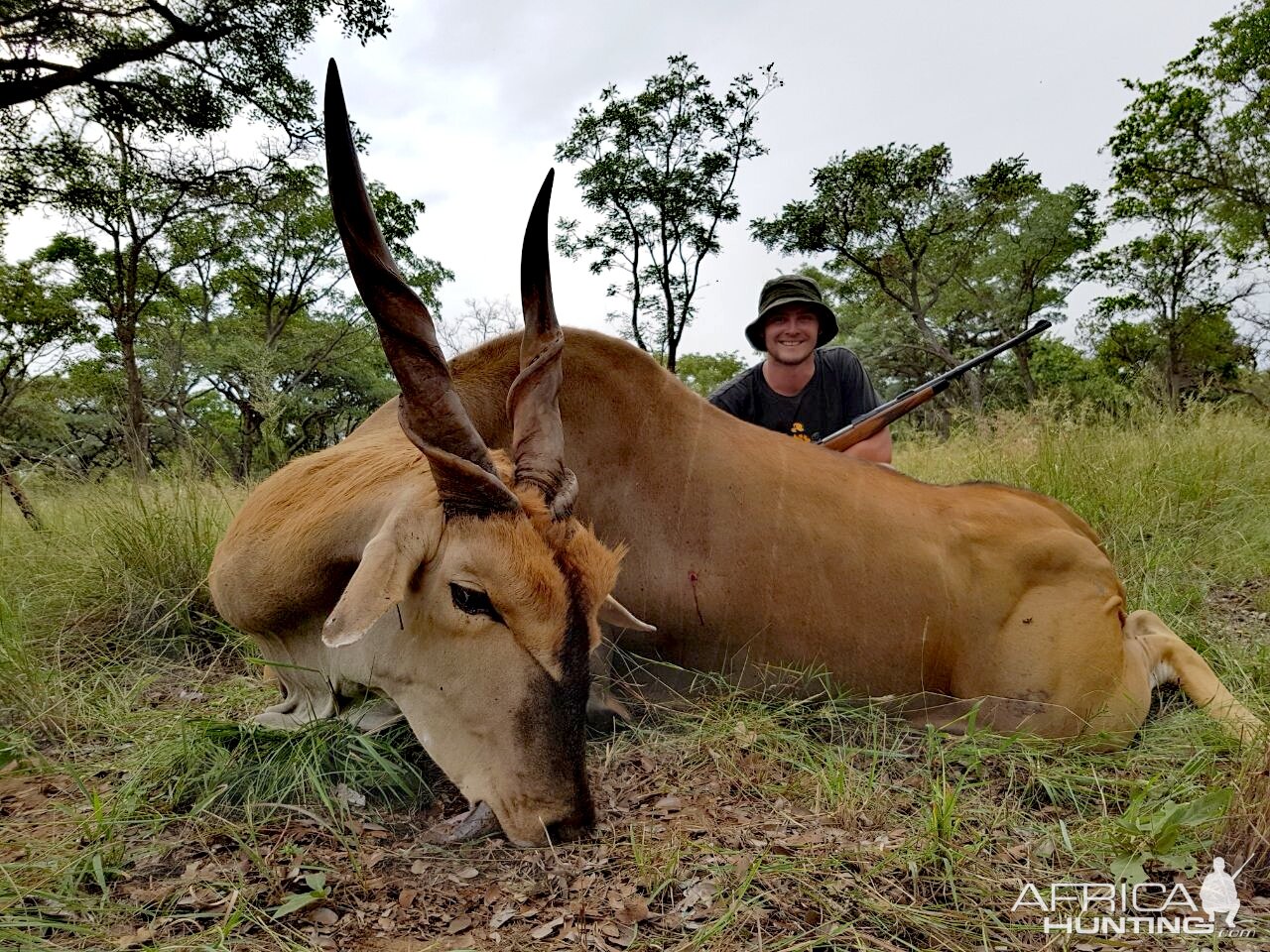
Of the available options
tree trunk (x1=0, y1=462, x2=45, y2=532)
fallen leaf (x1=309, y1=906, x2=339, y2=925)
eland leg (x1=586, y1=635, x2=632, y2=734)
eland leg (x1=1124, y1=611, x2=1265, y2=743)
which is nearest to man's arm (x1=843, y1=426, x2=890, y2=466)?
eland leg (x1=1124, y1=611, x2=1265, y2=743)

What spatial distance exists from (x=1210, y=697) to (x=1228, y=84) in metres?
21.2

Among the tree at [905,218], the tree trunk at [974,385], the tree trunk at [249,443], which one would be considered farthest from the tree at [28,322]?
the tree trunk at [974,385]

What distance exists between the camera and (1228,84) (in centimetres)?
1717

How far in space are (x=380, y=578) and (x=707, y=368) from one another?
41.2m

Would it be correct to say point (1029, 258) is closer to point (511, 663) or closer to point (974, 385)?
point (974, 385)

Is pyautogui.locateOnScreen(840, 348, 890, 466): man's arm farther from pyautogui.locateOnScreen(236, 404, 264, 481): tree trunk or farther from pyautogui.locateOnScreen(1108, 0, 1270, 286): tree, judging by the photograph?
pyautogui.locateOnScreen(1108, 0, 1270, 286): tree

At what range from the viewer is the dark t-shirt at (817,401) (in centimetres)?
593

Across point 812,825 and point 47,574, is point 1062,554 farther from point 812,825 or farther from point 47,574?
point 47,574

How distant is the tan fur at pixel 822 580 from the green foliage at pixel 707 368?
38.1m

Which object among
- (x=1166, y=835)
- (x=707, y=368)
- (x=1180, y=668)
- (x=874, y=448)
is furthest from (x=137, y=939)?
(x=707, y=368)

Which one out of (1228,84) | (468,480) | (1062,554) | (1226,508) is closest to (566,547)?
(468,480)

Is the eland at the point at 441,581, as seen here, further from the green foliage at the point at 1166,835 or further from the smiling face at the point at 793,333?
the smiling face at the point at 793,333

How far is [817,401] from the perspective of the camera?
19.5ft

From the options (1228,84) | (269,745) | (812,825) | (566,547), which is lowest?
(812,825)
